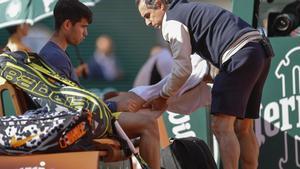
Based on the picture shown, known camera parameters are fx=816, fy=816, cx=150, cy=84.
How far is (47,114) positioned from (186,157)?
1.20 m

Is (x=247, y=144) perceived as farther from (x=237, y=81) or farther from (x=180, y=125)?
(x=180, y=125)

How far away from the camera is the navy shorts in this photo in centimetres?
489

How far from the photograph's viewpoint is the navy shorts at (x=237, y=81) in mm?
4891

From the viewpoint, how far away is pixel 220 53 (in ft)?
16.3

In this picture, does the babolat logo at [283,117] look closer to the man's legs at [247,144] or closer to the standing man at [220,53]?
the man's legs at [247,144]

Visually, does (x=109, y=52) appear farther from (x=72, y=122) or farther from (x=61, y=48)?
(x=72, y=122)

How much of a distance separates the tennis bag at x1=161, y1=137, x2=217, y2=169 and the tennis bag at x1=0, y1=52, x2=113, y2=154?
2.51 feet

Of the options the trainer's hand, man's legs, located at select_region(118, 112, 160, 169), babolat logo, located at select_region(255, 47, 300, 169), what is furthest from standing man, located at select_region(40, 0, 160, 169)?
babolat logo, located at select_region(255, 47, 300, 169)

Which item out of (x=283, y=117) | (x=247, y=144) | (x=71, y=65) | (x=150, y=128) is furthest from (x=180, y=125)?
(x=150, y=128)

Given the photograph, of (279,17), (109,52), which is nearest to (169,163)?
(279,17)

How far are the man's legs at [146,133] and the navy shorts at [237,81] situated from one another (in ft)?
2.06

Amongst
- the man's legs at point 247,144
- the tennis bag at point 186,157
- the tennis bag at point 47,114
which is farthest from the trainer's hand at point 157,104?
the tennis bag at point 47,114

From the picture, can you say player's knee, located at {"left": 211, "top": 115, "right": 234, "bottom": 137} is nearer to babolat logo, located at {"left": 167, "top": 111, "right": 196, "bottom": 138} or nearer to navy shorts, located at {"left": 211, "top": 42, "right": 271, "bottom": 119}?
navy shorts, located at {"left": 211, "top": 42, "right": 271, "bottom": 119}

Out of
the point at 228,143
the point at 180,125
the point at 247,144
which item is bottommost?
the point at 180,125
